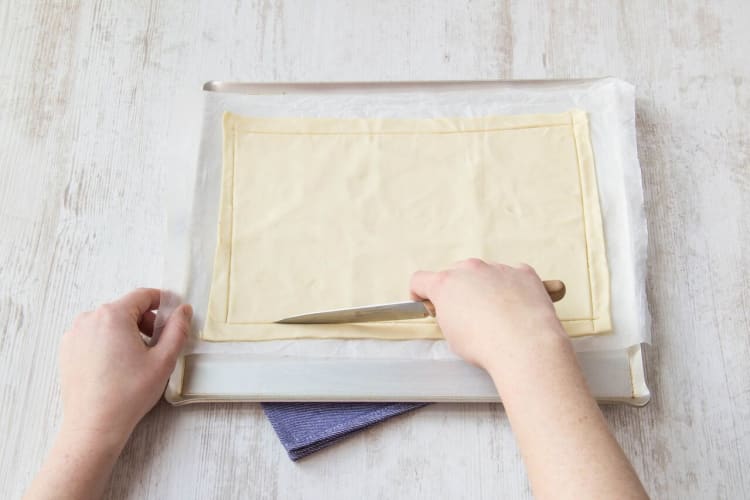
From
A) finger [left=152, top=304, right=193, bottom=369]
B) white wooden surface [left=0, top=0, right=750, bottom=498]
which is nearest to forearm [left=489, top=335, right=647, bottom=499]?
white wooden surface [left=0, top=0, right=750, bottom=498]

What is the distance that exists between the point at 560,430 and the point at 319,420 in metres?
0.22

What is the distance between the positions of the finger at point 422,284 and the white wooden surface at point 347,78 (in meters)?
0.11

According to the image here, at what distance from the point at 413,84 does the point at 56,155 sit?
0.40 m

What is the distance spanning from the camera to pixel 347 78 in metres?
0.75

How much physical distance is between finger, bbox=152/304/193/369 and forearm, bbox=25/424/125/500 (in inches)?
3.1

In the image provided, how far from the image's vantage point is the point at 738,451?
581mm

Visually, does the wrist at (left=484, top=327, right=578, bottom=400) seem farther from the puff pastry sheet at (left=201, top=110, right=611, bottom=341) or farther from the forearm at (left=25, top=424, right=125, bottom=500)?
the forearm at (left=25, top=424, right=125, bottom=500)

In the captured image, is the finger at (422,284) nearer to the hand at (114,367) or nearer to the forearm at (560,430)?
the forearm at (560,430)

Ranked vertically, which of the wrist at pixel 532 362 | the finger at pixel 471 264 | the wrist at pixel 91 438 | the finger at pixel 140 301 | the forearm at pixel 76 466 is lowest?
the forearm at pixel 76 466

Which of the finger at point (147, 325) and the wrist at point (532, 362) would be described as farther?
the finger at point (147, 325)

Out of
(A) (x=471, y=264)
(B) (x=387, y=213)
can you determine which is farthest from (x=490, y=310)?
(B) (x=387, y=213)

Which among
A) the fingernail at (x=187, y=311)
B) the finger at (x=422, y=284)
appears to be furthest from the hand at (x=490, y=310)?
the fingernail at (x=187, y=311)

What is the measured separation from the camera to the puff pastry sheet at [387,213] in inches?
24.5

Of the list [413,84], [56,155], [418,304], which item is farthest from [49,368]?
[413,84]
